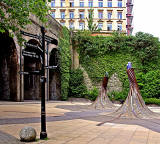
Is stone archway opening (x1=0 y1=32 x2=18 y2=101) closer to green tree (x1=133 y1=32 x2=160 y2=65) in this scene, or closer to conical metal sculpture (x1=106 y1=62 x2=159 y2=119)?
conical metal sculpture (x1=106 y1=62 x2=159 y2=119)

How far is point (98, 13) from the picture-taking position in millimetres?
42562

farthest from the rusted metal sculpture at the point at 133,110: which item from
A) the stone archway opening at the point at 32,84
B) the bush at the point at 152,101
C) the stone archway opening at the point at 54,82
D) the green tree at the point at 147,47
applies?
the green tree at the point at 147,47

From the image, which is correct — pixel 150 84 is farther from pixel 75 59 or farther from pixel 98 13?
pixel 98 13

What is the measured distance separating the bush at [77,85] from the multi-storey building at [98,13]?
1831 centimetres

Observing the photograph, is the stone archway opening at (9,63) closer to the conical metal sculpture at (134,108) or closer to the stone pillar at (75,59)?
the conical metal sculpture at (134,108)

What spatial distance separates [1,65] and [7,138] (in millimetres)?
13686

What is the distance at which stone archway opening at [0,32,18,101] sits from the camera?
1638 centimetres

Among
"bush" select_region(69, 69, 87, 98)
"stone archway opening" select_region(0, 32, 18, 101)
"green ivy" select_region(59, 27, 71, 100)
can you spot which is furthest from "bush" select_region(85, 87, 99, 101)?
"stone archway opening" select_region(0, 32, 18, 101)

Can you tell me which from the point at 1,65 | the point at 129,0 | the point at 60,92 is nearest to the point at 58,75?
the point at 60,92

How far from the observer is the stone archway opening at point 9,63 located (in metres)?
16.4

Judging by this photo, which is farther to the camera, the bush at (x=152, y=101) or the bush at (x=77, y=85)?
the bush at (x=77, y=85)

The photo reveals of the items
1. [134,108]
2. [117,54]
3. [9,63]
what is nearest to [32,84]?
[9,63]

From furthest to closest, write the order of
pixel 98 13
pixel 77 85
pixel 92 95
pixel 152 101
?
1. pixel 98 13
2. pixel 77 85
3. pixel 92 95
4. pixel 152 101

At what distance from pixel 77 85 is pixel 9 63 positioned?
33.0 ft
